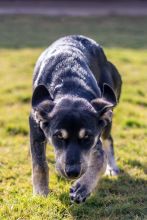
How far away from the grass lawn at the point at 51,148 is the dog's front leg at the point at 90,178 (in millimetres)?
192

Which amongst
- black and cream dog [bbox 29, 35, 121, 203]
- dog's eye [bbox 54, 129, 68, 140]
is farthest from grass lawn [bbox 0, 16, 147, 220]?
dog's eye [bbox 54, 129, 68, 140]

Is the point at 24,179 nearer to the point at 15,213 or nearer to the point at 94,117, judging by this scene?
the point at 15,213

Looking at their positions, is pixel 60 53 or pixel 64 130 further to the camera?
pixel 60 53

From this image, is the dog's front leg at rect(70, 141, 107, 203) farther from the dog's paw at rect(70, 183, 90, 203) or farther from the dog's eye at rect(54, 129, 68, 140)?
the dog's eye at rect(54, 129, 68, 140)

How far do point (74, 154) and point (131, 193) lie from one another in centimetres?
134

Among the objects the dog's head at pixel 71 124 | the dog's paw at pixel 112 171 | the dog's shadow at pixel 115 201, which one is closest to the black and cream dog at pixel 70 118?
the dog's head at pixel 71 124

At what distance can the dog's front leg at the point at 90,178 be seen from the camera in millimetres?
4957

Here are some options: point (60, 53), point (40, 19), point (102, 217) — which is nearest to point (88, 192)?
point (102, 217)

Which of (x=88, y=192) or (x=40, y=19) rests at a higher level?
(x=88, y=192)

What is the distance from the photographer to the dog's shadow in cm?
506

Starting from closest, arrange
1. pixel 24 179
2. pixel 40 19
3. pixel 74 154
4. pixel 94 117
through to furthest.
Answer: pixel 74 154 < pixel 94 117 < pixel 24 179 < pixel 40 19

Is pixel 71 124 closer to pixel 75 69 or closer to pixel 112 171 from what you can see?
pixel 75 69

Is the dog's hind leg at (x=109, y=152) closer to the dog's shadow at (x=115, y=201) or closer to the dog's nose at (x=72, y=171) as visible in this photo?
the dog's shadow at (x=115, y=201)

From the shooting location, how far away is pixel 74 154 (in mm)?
4637
